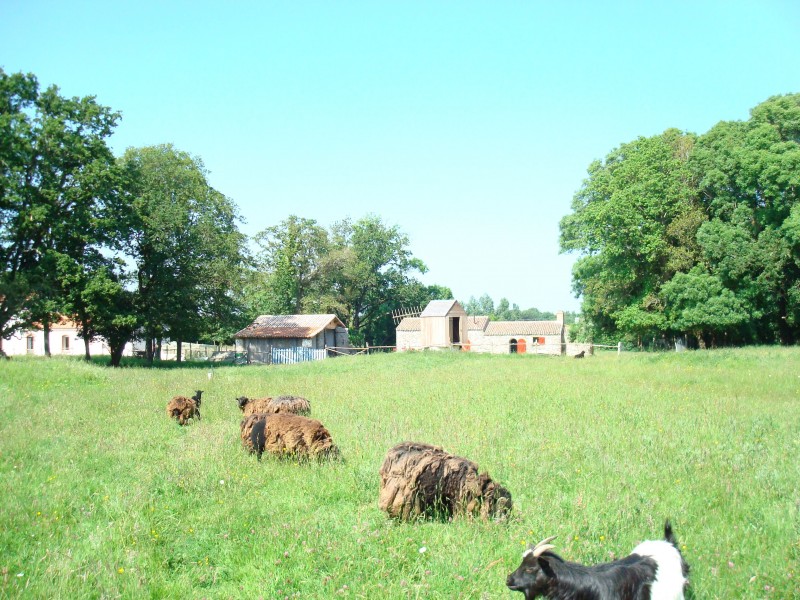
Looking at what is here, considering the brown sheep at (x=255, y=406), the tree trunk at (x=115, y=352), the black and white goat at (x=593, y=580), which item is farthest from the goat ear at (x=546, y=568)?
the tree trunk at (x=115, y=352)

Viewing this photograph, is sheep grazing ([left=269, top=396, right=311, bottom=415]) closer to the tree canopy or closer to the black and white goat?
the black and white goat

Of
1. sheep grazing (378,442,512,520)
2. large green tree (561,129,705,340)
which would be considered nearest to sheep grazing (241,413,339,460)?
sheep grazing (378,442,512,520)

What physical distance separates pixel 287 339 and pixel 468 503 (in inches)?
1816

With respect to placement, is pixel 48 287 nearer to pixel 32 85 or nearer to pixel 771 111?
pixel 32 85

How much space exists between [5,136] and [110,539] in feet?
118

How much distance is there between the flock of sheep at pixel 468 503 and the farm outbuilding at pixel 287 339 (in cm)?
3532

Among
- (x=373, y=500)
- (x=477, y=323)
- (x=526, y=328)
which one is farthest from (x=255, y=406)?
(x=477, y=323)

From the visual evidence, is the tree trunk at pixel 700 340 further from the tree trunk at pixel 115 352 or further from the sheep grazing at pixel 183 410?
the tree trunk at pixel 115 352

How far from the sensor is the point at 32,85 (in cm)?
3581

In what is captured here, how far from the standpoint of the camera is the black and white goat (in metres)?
4.46

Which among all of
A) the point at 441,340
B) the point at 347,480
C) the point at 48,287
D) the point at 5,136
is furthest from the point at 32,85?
the point at 347,480

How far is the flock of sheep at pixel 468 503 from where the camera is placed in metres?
4.50

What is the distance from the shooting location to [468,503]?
6980mm

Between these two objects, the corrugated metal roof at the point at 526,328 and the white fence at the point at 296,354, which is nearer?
the white fence at the point at 296,354
